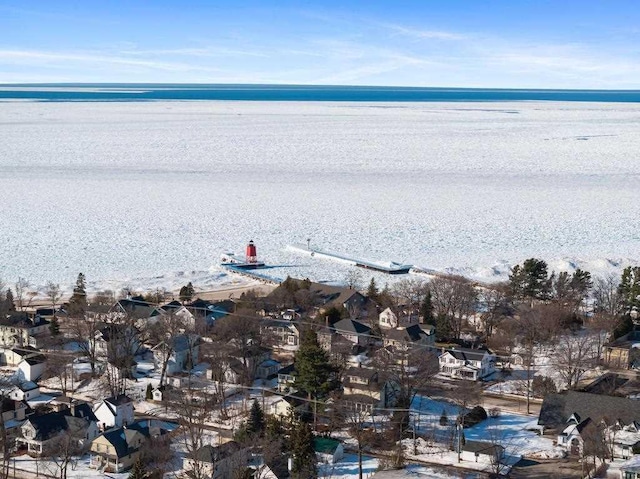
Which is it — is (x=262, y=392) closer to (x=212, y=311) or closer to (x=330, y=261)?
(x=212, y=311)

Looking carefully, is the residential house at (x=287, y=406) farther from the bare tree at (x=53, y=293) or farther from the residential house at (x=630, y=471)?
the bare tree at (x=53, y=293)

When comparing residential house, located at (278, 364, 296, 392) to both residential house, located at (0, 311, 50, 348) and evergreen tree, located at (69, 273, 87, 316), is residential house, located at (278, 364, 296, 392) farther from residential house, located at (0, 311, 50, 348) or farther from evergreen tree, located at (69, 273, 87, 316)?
residential house, located at (0, 311, 50, 348)

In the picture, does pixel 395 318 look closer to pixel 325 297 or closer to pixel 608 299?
pixel 325 297

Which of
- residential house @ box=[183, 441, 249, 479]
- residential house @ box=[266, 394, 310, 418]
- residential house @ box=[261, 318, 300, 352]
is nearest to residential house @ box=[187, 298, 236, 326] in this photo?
residential house @ box=[261, 318, 300, 352]

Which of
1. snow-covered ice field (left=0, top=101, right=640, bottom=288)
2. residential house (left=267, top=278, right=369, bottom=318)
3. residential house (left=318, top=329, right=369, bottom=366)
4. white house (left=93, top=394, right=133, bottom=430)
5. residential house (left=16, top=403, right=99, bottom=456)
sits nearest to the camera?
residential house (left=16, top=403, right=99, bottom=456)

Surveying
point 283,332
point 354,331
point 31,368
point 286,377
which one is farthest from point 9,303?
point 354,331

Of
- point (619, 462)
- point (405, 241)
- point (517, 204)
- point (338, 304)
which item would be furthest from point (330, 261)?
point (619, 462)

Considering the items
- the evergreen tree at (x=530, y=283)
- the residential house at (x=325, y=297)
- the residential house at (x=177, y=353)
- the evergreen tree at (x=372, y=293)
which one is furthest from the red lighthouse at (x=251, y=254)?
the residential house at (x=177, y=353)
